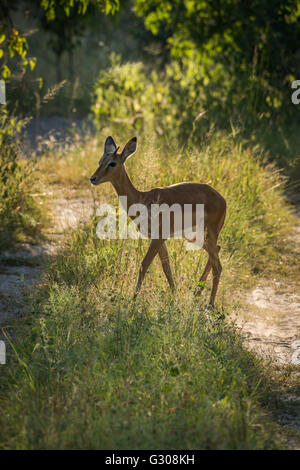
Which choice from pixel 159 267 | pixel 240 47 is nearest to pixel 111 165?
pixel 159 267

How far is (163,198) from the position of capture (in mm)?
5113

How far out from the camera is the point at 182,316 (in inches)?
165

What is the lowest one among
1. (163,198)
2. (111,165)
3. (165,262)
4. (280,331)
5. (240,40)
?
(280,331)

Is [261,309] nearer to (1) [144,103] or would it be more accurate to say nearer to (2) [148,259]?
(2) [148,259]

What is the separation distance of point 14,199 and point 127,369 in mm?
4177

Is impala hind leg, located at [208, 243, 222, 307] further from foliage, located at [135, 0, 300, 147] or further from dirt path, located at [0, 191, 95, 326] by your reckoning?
foliage, located at [135, 0, 300, 147]

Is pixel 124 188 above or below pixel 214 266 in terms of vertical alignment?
above

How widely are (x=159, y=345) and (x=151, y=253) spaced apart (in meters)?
1.24

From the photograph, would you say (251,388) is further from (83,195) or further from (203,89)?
(203,89)

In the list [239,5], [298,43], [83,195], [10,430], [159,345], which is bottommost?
[10,430]

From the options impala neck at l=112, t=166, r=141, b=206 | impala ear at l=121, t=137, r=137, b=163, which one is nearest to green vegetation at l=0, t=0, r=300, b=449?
impala neck at l=112, t=166, r=141, b=206

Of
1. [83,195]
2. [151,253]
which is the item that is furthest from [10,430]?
[83,195]

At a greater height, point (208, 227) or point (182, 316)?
point (208, 227)

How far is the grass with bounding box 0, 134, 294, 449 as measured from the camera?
10.3ft
